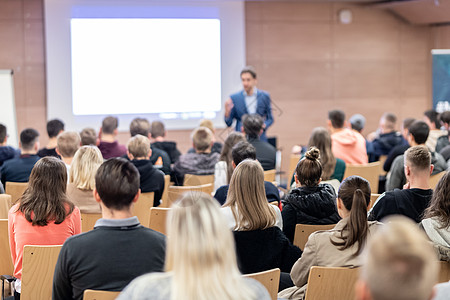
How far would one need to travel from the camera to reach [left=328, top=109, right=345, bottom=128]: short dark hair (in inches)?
247

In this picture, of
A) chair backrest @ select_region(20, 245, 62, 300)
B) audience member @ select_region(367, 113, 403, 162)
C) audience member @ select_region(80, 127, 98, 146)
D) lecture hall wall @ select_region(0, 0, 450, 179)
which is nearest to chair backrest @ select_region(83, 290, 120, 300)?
chair backrest @ select_region(20, 245, 62, 300)

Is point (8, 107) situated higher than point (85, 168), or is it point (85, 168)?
point (8, 107)

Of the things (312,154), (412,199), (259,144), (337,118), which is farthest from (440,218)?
(337,118)

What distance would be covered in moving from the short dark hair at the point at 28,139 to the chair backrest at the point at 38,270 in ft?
9.14

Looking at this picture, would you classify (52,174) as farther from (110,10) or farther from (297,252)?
(110,10)

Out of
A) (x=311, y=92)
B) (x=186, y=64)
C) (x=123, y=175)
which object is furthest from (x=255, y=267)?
(x=311, y=92)

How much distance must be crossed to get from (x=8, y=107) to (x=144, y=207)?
4161 millimetres

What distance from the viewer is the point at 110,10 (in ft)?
27.8

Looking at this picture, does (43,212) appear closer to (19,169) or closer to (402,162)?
(19,169)

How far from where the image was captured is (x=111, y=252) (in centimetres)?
217

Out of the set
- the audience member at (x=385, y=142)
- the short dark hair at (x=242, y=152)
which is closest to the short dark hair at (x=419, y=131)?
the short dark hair at (x=242, y=152)

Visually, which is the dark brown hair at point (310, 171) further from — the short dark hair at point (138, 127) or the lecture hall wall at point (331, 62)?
the lecture hall wall at point (331, 62)

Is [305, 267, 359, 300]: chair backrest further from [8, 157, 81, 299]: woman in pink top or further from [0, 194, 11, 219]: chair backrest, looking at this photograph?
[0, 194, 11, 219]: chair backrest

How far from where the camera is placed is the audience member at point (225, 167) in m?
4.80
